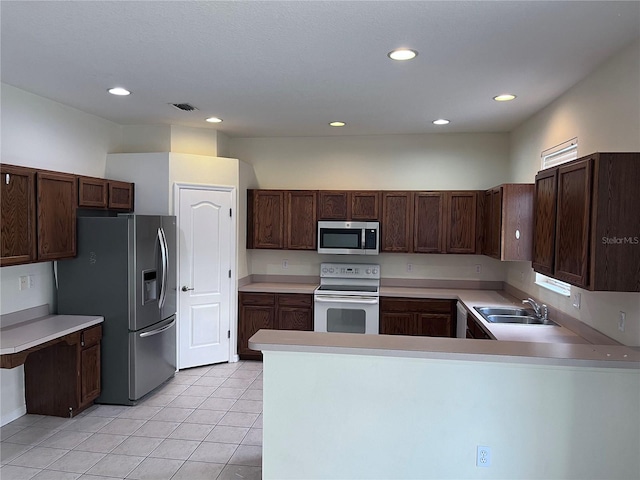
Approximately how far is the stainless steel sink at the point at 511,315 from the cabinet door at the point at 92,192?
11.6ft

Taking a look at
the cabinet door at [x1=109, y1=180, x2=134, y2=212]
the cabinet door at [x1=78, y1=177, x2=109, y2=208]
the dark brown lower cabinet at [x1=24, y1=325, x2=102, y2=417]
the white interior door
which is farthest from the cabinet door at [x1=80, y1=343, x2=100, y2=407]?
the cabinet door at [x1=109, y1=180, x2=134, y2=212]

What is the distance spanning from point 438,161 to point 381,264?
1.40 metres

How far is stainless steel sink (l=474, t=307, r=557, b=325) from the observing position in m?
3.64

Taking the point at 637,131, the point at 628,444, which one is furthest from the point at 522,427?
the point at 637,131

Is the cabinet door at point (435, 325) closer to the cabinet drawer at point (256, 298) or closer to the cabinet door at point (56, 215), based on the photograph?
the cabinet drawer at point (256, 298)

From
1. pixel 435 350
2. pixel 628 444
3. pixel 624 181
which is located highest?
pixel 624 181

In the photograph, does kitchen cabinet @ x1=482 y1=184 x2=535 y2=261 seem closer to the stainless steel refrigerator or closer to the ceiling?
the ceiling

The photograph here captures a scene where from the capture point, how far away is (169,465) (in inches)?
115

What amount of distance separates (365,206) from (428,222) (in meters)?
0.73

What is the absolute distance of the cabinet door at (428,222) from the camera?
503 cm

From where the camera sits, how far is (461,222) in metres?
5.00

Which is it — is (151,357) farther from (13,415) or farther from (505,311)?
(505,311)

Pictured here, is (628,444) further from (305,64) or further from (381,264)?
(381,264)

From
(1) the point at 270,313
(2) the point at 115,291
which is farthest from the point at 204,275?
(2) the point at 115,291
